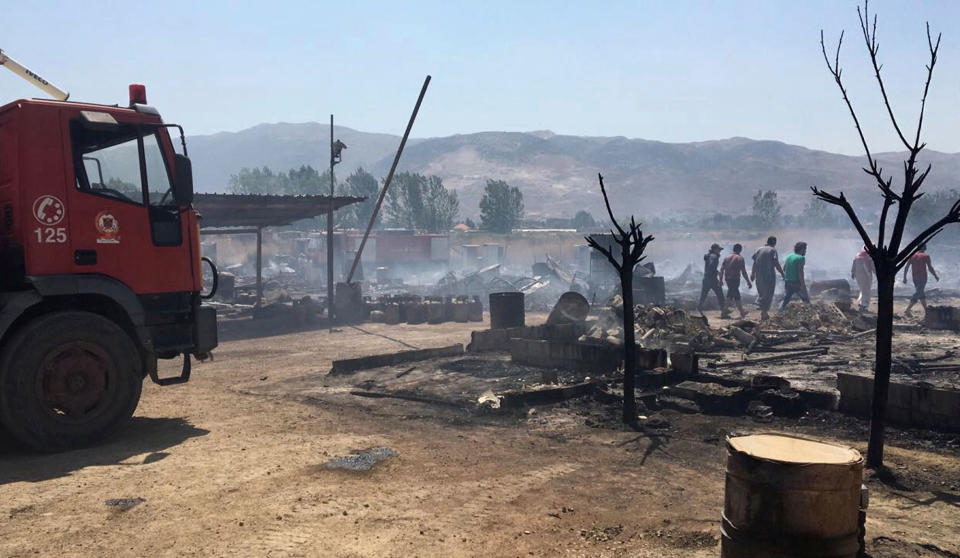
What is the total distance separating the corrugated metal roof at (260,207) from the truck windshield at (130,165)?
357 inches

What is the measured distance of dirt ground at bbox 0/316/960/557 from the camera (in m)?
4.25

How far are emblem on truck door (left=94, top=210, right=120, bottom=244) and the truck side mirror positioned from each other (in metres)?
0.68

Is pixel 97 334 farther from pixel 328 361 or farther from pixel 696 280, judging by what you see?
pixel 696 280

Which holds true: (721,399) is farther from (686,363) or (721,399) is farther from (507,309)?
(507,309)

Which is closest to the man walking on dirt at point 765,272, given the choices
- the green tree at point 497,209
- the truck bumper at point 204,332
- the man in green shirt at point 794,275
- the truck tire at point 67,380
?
the man in green shirt at point 794,275

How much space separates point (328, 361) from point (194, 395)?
3255mm

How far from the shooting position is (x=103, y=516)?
4.69m

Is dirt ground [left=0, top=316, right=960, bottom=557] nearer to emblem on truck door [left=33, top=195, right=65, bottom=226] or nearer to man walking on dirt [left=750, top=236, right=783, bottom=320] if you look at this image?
emblem on truck door [left=33, top=195, right=65, bottom=226]

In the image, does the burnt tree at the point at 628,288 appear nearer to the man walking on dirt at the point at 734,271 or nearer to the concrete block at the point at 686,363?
the concrete block at the point at 686,363

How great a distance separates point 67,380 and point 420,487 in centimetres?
381

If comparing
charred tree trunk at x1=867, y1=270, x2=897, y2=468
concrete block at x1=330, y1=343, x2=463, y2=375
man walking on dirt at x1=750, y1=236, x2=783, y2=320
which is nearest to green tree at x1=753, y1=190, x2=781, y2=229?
man walking on dirt at x1=750, y1=236, x2=783, y2=320

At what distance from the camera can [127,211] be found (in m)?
6.87

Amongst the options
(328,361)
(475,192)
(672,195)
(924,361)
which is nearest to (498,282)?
(328,361)

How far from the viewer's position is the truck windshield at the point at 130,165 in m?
6.84
